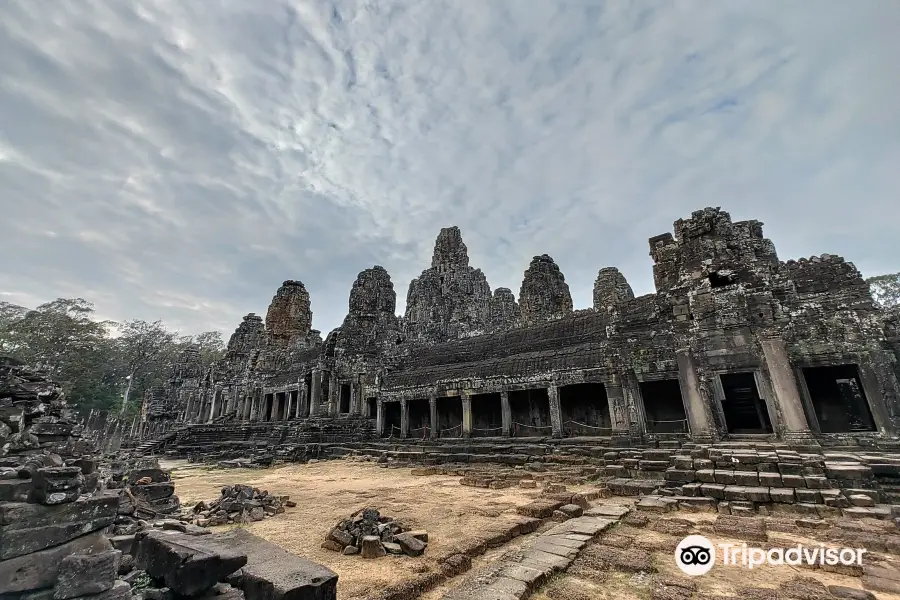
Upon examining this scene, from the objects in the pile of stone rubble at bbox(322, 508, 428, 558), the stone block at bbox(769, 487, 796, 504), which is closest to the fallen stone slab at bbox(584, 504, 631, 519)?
the stone block at bbox(769, 487, 796, 504)

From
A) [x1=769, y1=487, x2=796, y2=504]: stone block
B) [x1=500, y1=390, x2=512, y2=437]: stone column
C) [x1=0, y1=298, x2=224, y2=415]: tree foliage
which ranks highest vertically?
[x1=0, y1=298, x2=224, y2=415]: tree foliage

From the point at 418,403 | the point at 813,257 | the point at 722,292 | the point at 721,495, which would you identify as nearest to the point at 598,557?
the point at 721,495

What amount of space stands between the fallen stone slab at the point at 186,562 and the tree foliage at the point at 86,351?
36664 millimetres

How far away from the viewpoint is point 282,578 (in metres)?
3.79

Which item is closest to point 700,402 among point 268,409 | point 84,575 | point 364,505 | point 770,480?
point 770,480

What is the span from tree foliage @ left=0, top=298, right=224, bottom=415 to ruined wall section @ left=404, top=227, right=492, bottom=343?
3425 centimetres

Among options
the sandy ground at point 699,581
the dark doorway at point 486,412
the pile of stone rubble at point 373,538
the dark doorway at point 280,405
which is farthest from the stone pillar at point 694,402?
the dark doorway at point 280,405

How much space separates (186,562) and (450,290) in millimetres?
49939

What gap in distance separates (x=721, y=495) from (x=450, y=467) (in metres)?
9.51

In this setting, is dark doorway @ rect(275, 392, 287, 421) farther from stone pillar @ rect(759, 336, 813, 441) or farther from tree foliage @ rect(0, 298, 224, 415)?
stone pillar @ rect(759, 336, 813, 441)

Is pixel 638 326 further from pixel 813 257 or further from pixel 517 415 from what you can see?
pixel 517 415

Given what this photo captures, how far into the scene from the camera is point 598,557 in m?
5.21

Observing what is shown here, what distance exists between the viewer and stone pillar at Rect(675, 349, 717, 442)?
11.2 meters

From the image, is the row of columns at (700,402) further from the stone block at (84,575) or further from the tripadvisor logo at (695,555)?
the stone block at (84,575)
